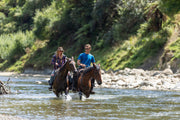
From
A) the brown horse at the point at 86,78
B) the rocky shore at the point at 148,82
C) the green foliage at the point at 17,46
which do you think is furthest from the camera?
the green foliage at the point at 17,46

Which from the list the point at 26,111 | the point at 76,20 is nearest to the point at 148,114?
the point at 26,111

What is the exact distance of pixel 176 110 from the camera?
1233 cm

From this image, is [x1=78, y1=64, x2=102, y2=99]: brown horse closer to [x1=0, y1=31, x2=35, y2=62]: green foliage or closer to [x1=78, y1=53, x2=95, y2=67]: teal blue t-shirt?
[x1=78, y1=53, x2=95, y2=67]: teal blue t-shirt

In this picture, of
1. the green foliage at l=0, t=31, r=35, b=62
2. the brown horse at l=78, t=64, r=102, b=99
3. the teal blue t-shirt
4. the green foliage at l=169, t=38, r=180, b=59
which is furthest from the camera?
the green foliage at l=0, t=31, r=35, b=62

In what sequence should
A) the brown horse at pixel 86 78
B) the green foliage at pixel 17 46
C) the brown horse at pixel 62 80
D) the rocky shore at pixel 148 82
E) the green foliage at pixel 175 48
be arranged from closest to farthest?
the brown horse at pixel 86 78 < the brown horse at pixel 62 80 < the rocky shore at pixel 148 82 < the green foliage at pixel 175 48 < the green foliage at pixel 17 46

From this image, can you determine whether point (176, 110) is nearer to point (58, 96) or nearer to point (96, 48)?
point (58, 96)

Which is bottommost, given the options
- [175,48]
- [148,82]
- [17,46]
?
[148,82]

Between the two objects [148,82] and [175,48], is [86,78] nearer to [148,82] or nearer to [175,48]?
[148,82]

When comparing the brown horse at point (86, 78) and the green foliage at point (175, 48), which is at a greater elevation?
the green foliage at point (175, 48)

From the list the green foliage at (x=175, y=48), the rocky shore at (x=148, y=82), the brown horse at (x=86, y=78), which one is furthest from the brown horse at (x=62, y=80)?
the green foliage at (x=175, y=48)

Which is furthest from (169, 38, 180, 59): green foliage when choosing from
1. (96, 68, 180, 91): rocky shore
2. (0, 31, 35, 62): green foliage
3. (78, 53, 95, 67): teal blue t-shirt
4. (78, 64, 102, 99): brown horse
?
(0, 31, 35, 62): green foliage

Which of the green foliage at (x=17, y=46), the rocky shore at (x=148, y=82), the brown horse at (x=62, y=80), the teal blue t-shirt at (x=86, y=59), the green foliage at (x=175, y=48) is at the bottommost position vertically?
the rocky shore at (x=148, y=82)

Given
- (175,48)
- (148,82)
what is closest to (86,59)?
(148,82)

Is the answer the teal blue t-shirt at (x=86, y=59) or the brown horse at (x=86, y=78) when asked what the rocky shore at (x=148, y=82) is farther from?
the brown horse at (x=86, y=78)
